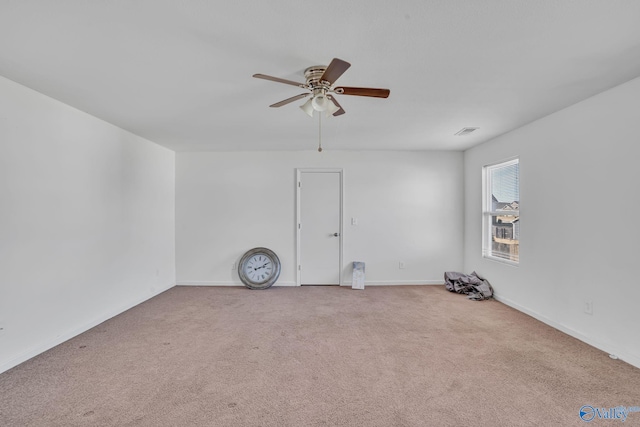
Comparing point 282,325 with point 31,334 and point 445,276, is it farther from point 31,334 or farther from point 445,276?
point 445,276

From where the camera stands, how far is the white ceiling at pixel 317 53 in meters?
1.51

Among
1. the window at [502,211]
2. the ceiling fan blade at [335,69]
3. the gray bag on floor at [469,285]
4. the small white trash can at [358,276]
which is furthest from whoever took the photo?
the small white trash can at [358,276]

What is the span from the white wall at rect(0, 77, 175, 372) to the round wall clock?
1.40m

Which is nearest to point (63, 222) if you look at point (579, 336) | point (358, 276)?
point (358, 276)

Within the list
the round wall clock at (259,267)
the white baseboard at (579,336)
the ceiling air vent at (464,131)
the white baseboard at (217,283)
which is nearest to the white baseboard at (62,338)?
the white baseboard at (217,283)

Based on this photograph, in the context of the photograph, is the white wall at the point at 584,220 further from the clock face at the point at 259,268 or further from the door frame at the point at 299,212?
the clock face at the point at 259,268

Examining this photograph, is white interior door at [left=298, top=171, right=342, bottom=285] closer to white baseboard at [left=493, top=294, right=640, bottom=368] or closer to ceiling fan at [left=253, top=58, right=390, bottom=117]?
white baseboard at [left=493, top=294, right=640, bottom=368]

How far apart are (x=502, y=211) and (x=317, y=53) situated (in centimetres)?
351

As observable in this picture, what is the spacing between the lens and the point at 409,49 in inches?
73.0

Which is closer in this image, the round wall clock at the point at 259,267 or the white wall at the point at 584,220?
the white wall at the point at 584,220

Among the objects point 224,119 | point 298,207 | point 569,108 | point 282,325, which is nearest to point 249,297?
point 282,325

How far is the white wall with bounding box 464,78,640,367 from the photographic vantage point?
2385mm

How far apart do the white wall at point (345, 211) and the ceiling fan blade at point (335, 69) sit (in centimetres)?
306

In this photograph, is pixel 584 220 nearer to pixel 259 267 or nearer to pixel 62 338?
pixel 259 267
